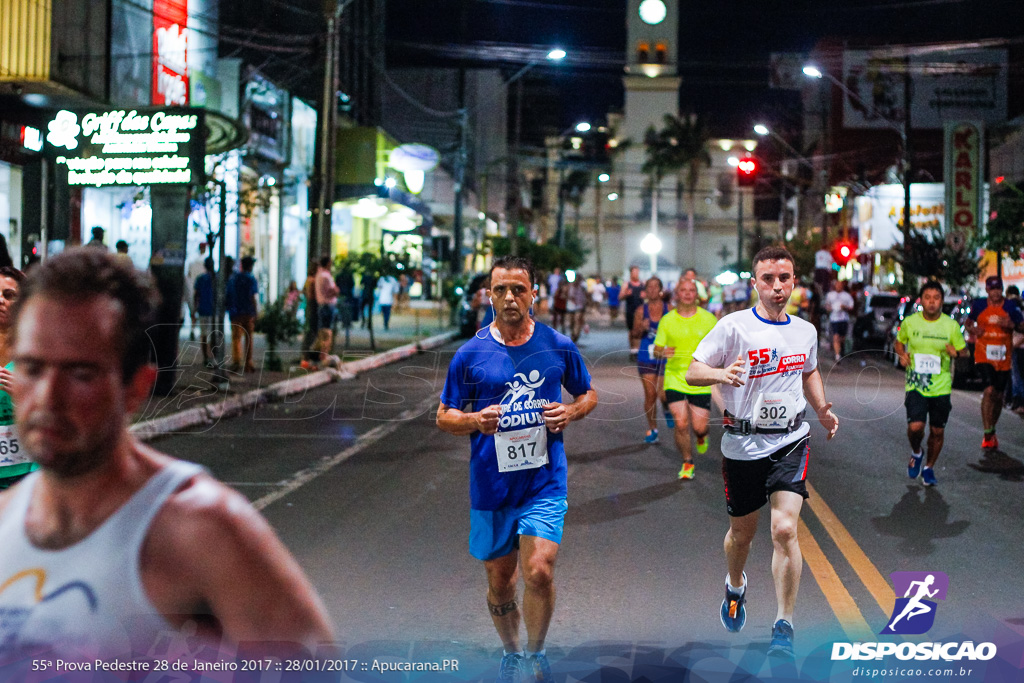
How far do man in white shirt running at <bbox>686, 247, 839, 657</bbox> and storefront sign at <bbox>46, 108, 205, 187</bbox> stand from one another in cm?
1219

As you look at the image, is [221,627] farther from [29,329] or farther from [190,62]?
[190,62]

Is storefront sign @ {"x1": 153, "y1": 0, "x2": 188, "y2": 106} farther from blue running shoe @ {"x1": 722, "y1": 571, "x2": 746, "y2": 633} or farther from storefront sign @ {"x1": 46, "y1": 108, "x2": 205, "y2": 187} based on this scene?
blue running shoe @ {"x1": 722, "y1": 571, "x2": 746, "y2": 633}

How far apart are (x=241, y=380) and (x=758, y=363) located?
542 inches

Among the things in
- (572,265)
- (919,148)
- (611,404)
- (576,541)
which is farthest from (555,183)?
(576,541)

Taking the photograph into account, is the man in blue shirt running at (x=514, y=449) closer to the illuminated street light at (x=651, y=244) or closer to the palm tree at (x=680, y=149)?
the palm tree at (x=680, y=149)

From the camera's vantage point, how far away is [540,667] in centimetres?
480

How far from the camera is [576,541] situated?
7969 mm

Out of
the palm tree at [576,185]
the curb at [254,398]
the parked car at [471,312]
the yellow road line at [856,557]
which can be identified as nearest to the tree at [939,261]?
the parked car at [471,312]

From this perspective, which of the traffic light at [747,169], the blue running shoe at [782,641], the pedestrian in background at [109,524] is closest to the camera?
the pedestrian in background at [109,524]

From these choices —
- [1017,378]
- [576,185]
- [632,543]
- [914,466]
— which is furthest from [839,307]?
[576,185]

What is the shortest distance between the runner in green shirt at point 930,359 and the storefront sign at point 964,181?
85.6ft

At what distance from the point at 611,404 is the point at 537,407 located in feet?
39.8

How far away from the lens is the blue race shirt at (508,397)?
4.94 m

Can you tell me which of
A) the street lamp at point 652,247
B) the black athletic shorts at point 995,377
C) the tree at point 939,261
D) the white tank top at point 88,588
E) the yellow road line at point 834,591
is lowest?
the yellow road line at point 834,591
